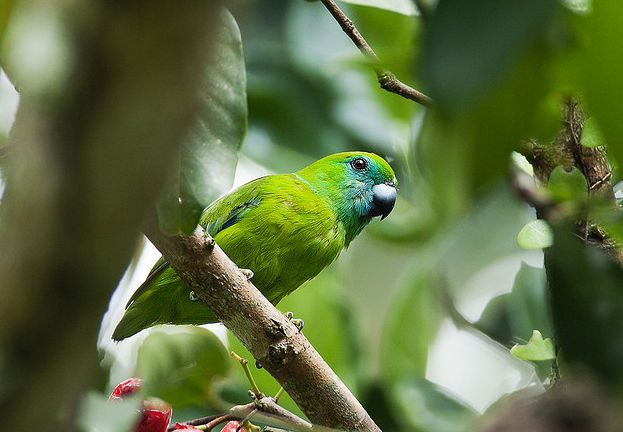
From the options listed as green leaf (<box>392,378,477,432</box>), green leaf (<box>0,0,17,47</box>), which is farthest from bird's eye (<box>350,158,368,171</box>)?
green leaf (<box>0,0,17,47</box>)

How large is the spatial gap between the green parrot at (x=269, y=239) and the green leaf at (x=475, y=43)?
232 cm

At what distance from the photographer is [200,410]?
2.03m

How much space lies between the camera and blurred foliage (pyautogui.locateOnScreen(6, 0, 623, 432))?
567 mm

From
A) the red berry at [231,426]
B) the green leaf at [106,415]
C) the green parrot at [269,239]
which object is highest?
the green leaf at [106,415]

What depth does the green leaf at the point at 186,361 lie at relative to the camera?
5.92ft

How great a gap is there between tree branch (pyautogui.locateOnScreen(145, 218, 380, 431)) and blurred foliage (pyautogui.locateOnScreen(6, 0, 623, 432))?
0.56ft

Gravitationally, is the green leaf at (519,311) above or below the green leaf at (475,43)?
below

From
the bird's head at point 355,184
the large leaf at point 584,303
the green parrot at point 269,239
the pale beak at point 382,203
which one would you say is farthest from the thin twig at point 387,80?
the pale beak at point 382,203

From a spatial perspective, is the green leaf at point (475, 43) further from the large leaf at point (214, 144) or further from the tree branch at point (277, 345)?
the tree branch at point (277, 345)

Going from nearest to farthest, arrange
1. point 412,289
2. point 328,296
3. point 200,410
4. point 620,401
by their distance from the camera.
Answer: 1. point 620,401
2. point 200,410
3. point 412,289
4. point 328,296

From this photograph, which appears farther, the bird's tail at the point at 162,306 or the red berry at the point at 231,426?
the bird's tail at the point at 162,306

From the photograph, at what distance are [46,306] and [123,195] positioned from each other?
0.07 m

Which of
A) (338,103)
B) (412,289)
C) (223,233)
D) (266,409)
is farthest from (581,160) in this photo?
(338,103)

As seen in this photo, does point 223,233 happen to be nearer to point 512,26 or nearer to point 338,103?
point 338,103
